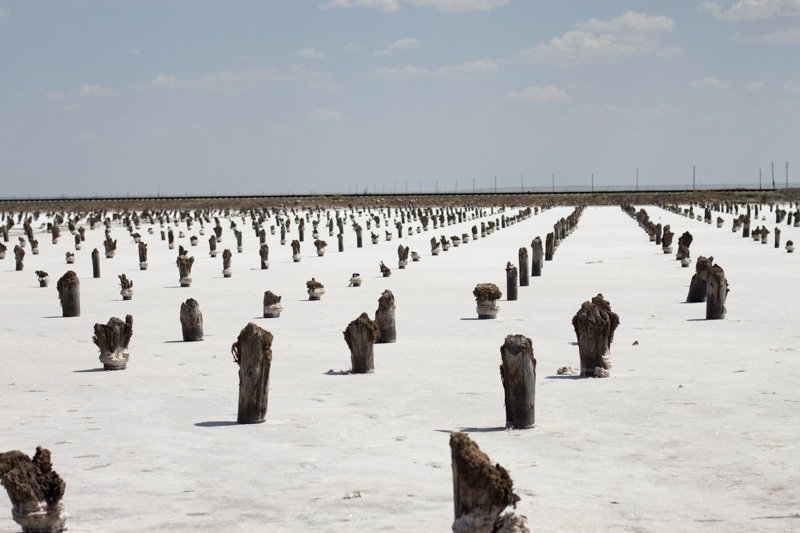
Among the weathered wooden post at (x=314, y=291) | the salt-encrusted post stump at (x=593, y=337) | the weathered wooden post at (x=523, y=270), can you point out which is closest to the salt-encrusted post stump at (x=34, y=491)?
the salt-encrusted post stump at (x=593, y=337)

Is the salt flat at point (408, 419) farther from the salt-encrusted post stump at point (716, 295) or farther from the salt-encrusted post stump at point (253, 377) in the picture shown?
the salt-encrusted post stump at point (716, 295)

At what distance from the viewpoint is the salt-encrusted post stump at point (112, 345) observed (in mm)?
14289

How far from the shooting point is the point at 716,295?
61.6ft

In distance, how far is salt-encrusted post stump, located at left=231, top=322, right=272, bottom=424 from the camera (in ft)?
35.1

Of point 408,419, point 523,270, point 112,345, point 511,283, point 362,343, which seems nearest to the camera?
point 408,419

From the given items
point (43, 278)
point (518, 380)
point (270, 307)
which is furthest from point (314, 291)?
point (518, 380)

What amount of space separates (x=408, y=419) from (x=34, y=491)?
14.9ft

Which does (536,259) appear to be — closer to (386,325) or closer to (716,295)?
(716,295)

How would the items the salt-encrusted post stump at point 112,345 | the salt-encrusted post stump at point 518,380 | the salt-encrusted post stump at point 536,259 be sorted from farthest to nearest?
1. the salt-encrusted post stump at point 536,259
2. the salt-encrusted post stump at point 112,345
3. the salt-encrusted post stump at point 518,380

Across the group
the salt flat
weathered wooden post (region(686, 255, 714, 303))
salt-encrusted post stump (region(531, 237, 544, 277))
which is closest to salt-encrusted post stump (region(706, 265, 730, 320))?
the salt flat

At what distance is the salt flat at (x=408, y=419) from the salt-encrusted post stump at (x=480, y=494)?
3.07 ft

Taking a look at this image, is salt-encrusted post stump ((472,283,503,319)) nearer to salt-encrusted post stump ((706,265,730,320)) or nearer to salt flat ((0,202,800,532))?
salt flat ((0,202,800,532))

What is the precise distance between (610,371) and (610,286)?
12542 millimetres

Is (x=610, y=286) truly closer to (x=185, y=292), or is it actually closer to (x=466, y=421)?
(x=185, y=292)
